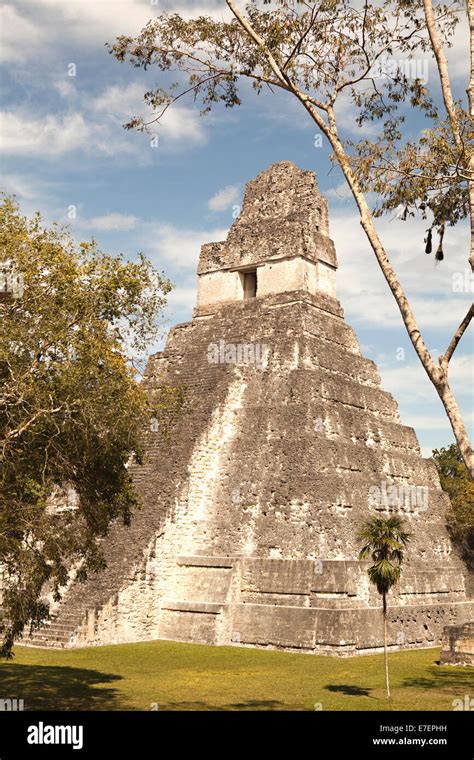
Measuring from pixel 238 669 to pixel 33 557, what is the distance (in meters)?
6.07

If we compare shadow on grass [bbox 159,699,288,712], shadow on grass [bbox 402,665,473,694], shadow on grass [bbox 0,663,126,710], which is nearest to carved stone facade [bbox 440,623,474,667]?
shadow on grass [bbox 402,665,473,694]

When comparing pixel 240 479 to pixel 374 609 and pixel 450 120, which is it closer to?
pixel 374 609

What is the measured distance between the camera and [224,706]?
38.1ft

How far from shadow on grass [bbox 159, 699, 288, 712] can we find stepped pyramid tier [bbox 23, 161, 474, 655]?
434cm

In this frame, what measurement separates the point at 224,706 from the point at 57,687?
124 inches

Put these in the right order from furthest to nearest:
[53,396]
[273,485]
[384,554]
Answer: [273,485] < [384,554] < [53,396]

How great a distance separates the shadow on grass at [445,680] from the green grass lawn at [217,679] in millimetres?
18

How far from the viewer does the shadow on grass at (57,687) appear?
11602mm

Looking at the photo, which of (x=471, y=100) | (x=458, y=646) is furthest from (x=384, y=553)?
(x=471, y=100)

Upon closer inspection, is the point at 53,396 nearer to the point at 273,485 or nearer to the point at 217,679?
the point at 217,679

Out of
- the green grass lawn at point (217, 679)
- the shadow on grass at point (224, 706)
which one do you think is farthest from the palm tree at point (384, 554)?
the shadow on grass at point (224, 706)

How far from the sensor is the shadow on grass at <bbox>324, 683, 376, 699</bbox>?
12692 mm

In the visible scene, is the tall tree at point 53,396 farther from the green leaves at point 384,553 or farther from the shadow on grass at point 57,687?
the green leaves at point 384,553

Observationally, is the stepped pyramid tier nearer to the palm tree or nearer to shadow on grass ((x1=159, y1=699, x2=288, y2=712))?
the palm tree
